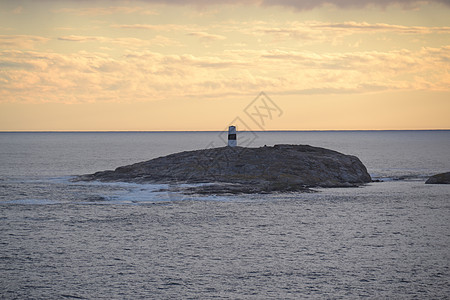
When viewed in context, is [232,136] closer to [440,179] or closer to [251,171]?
[251,171]

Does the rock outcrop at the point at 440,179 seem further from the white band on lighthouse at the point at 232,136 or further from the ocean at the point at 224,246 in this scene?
the white band on lighthouse at the point at 232,136

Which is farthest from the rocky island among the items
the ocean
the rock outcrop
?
the rock outcrop

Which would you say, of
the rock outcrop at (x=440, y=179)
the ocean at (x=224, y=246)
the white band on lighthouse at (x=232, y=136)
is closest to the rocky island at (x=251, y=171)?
the white band on lighthouse at (x=232, y=136)

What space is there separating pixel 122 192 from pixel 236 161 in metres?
11.1

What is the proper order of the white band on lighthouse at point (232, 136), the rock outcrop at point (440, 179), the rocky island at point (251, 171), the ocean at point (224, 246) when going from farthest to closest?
the white band on lighthouse at point (232, 136)
the rock outcrop at point (440, 179)
the rocky island at point (251, 171)
the ocean at point (224, 246)

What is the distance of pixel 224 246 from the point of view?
21.7 meters

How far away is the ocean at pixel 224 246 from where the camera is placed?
16.4 meters

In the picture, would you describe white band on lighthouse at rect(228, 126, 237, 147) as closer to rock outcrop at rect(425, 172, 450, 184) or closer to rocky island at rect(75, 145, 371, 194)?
rocky island at rect(75, 145, 371, 194)

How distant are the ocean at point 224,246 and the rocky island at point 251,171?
3.94 meters

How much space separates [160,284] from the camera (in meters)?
16.8

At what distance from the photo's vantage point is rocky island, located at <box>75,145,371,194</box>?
Answer: 41219 millimetres

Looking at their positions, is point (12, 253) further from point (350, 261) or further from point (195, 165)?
point (195, 165)

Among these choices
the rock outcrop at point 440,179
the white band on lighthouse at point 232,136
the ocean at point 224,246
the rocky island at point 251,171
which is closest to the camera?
the ocean at point 224,246

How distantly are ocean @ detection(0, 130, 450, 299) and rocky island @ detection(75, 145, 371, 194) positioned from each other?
155 inches
